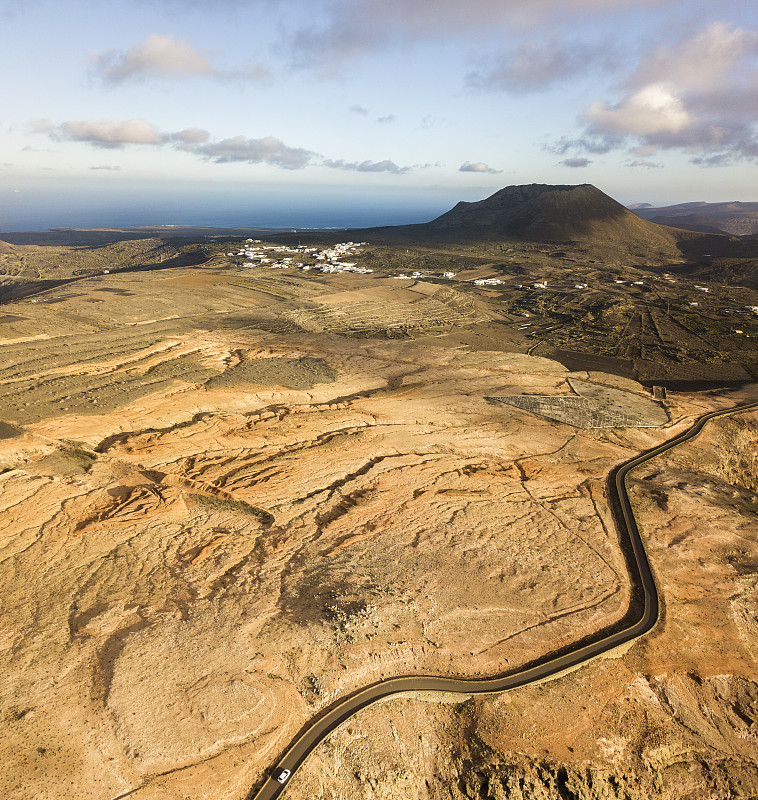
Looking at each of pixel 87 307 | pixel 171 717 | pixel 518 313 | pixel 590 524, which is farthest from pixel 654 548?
pixel 87 307

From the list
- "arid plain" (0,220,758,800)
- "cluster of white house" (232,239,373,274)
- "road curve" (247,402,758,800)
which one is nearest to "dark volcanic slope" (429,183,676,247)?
"cluster of white house" (232,239,373,274)

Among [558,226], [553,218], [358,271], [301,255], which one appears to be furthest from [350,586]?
[553,218]

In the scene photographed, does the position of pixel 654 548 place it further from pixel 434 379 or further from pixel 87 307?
pixel 87 307

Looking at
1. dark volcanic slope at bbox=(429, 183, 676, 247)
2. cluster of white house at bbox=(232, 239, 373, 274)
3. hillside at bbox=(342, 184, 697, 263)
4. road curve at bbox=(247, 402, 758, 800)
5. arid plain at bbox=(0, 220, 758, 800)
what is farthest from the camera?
dark volcanic slope at bbox=(429, 183, 676, 247)

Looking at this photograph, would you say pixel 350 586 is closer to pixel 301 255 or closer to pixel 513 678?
pixel 513 678

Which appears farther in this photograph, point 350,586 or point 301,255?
point 301,255

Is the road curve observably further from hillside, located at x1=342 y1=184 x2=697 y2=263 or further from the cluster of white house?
hillside, located at x1=342 y1=184 x2=697 y2=263
